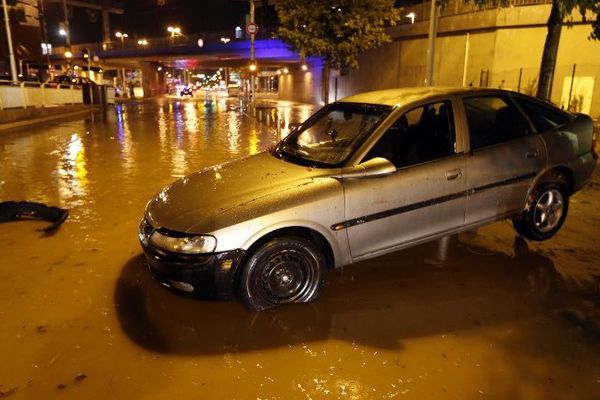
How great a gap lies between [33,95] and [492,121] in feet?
70.1

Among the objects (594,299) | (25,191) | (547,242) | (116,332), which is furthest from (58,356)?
(25,191)

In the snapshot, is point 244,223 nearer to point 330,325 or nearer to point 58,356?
point 330,325

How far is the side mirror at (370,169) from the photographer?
3955mm

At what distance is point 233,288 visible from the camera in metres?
3.81

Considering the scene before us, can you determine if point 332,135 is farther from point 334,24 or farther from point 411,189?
point 334,24

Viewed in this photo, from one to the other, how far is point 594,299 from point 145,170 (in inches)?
316

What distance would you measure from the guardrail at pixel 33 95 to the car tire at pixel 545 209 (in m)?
18.8

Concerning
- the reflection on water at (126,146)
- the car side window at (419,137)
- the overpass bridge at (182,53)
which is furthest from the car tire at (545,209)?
the overpass bridge at (182,53)

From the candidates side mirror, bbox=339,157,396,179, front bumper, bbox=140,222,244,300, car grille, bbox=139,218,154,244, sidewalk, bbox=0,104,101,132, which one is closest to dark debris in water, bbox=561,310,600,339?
side mirror, bbox=339,157,396,179

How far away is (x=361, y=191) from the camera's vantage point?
402 centimetres

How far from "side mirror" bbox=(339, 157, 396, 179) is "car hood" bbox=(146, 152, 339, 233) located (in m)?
0.14

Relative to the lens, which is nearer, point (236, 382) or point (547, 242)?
point (236, 382)

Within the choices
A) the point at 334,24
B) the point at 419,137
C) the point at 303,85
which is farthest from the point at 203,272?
the point at 303,85

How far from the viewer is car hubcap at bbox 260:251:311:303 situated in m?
3.88
